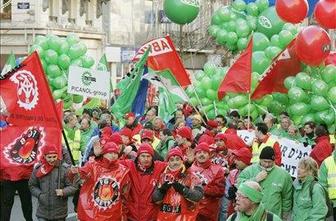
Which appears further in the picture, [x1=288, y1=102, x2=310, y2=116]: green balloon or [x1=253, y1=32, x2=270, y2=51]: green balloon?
[x1=253, y1=32, x2=270, y2=51]: green balloon

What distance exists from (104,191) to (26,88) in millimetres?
1399

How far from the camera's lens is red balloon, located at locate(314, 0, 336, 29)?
1566 cm

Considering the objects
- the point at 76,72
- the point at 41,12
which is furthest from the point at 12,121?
the point at 41,12

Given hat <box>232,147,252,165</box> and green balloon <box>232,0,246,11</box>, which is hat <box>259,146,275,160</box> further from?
green balloon <box>232,0,246,11</box>

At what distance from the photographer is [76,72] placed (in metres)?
16.1

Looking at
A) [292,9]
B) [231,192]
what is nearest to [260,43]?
[292,9]

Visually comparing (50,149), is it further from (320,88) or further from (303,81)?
(303,81)

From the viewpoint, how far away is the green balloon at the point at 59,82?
19.9 m

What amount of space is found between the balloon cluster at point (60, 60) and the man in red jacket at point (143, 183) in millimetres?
11094

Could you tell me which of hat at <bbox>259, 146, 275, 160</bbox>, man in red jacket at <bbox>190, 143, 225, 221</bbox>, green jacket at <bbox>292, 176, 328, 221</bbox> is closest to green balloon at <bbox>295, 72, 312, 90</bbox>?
man in red jacket at <bbox>190, 143, 225, 221</bbox>

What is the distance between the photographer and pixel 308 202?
847cm

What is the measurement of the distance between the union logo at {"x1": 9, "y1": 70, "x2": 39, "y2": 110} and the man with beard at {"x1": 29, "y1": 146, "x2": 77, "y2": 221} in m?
0.76

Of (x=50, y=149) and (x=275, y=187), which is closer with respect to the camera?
(x=275, y=187)

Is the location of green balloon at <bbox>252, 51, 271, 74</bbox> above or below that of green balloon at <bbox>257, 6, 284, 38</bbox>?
below
